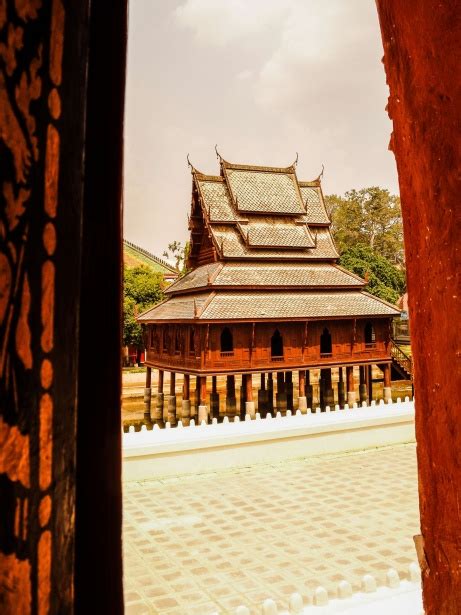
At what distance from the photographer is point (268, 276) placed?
18156 millimetres

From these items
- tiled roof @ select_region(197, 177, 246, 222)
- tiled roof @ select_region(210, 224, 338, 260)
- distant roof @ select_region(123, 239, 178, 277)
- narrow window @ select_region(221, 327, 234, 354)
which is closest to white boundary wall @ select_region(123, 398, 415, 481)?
narrow window @ select_region(221, 327, 234, 354)

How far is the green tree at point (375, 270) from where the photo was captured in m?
37.0

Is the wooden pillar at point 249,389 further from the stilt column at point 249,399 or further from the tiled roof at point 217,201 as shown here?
the tiled roof at point 217,201

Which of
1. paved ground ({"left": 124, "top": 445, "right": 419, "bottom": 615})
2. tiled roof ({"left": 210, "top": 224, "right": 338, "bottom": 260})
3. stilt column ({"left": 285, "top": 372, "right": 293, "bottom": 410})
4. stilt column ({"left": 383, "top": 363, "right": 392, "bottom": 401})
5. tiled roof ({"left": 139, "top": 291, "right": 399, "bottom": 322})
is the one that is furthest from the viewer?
stilt column ({"left": 285, "top": 372, "right": 293, "bottom": 410})

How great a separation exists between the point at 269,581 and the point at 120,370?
6.08 meters

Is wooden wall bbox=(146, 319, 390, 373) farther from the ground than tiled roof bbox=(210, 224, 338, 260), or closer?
closer

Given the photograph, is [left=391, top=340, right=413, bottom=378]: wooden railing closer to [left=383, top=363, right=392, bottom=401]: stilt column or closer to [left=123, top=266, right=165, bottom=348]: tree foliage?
[left=383, top=363, right=392, bottom=401]: stilt column

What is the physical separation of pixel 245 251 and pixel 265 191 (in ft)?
10.9

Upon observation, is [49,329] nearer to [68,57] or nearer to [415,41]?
[68,57]

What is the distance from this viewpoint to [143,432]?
35.0 feet

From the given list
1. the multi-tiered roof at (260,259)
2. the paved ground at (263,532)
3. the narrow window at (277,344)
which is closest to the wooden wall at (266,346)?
the multi-tiered roof at (260,259)

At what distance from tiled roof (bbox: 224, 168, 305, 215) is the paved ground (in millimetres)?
11069

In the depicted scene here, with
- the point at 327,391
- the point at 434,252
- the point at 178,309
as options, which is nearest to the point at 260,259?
the point at 178,309

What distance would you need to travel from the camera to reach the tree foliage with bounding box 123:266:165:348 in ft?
104
